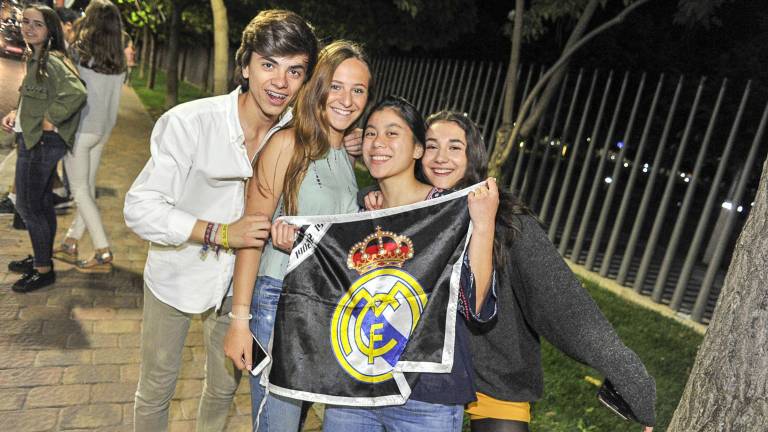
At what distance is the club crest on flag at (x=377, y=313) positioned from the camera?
2.10 m

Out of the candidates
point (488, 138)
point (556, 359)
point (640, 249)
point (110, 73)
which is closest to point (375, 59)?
point (488, 138)

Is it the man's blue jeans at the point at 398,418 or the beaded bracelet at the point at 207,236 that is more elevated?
the beaded bracelet at the point at 207,236

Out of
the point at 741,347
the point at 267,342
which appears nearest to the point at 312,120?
the point at 267,342

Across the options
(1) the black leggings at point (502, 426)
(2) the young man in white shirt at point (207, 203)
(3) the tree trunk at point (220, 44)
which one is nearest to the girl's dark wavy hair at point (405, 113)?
(2) the young man in white shirt at point (207, 203)

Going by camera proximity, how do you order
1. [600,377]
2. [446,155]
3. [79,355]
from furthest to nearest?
1. [600,377]
2. [79,355]
3. [446,155]

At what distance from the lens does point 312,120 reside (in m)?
2.36

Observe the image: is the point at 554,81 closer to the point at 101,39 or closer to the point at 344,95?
the point at 101,39

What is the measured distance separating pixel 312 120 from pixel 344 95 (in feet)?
0.61

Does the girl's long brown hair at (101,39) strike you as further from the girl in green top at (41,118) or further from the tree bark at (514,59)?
the tree bark at (514,59)

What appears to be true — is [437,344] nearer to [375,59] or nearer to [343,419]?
[343,419]

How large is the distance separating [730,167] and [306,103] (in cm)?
1118

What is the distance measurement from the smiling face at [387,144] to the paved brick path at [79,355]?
1.96 meters

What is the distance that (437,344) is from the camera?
209 cm

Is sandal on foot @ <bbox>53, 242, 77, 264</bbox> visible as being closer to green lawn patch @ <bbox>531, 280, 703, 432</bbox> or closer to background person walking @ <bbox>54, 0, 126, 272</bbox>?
background person walking @ <bbox>54, 0, 126, 272</bbox>
